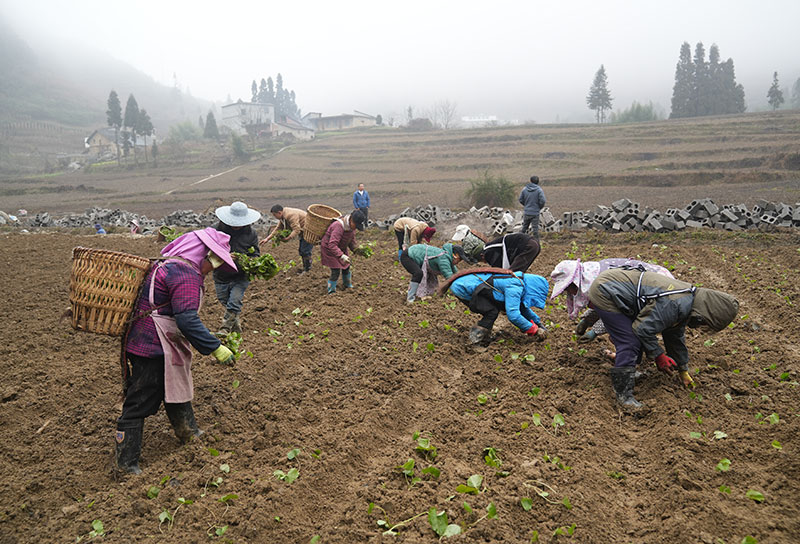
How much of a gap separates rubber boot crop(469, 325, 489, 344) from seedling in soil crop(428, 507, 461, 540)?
10.2ft

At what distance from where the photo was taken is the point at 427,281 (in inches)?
289

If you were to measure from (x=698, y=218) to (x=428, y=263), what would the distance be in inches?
382

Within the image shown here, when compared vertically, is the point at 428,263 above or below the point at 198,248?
below

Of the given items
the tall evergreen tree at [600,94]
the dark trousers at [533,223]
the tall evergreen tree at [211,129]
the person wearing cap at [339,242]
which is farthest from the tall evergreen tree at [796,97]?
the person wearing cap at [339,242]

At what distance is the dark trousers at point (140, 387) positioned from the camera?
12.4 ft

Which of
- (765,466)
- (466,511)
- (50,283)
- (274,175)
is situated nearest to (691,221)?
(765,466)

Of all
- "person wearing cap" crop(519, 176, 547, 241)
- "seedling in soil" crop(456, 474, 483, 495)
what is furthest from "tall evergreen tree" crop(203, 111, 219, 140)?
"seedling in soil" crop(456, 474, 483, 495)

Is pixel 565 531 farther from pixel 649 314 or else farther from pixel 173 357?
pixel 173 357

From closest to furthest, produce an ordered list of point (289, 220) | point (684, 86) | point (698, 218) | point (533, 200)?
1. point (289, 220)
2. point (533, 200)
3. point (698, 218)
4. point (684, 86)

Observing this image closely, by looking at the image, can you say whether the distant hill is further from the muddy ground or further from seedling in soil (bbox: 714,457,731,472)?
seedling in soil (bbox: 714,457,731,472)

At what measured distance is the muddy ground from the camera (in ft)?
10.3

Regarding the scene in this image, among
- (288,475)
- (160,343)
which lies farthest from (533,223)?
(160,343)

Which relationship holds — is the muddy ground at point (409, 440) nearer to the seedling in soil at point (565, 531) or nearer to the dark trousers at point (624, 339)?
the seedling in soil at point (565, 531)

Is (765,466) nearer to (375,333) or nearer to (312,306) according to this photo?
(375,333)
